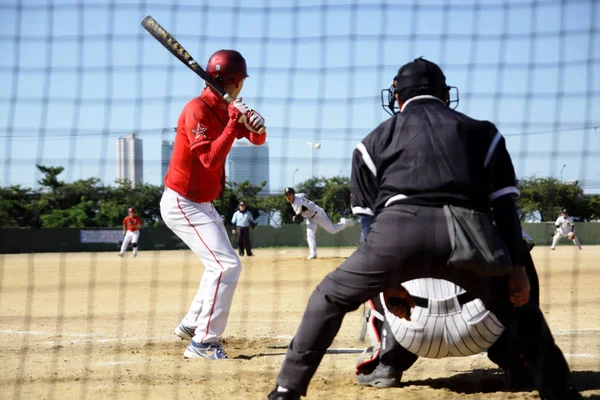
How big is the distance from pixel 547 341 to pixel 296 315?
5.49 meters

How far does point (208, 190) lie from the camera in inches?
250

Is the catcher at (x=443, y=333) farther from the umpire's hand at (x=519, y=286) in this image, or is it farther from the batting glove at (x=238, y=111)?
the batting glove at (x=238, y=111)

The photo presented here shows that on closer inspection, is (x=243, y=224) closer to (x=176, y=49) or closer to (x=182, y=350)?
(x=182, y=350)

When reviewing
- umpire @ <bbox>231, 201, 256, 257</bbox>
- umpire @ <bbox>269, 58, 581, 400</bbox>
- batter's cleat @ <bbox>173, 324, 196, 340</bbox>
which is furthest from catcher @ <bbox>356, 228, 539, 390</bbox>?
umpire @ <bbox>231, 201, 256, 257</bbox>

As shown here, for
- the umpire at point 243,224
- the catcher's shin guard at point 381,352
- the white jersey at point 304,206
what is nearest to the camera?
the catcher's shin guard at point 381,352

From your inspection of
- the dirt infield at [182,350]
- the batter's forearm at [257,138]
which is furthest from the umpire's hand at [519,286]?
the batter's forearm at [257,138]

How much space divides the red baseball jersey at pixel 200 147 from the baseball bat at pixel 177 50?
11 cm

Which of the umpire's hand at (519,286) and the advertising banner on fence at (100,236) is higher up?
the umpire's hand at (519,286)

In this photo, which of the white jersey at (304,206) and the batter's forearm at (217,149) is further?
the white jersey at (304,206)

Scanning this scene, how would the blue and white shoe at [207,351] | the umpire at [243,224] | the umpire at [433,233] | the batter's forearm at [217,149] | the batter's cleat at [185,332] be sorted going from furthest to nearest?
the umpire at [243,224], the batter's cleat at [185,332], the blue and white shoe at [207,351], the batter's forearm at [217,149], the umpire at [433,233]

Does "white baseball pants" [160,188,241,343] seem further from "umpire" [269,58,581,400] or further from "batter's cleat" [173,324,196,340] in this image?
"umpire" [269,58,581,400]

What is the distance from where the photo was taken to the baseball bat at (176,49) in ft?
20.6

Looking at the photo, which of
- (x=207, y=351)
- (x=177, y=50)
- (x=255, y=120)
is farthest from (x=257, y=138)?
(x=207, y=351)

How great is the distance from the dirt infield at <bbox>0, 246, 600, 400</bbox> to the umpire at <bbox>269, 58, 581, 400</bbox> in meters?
0.86
